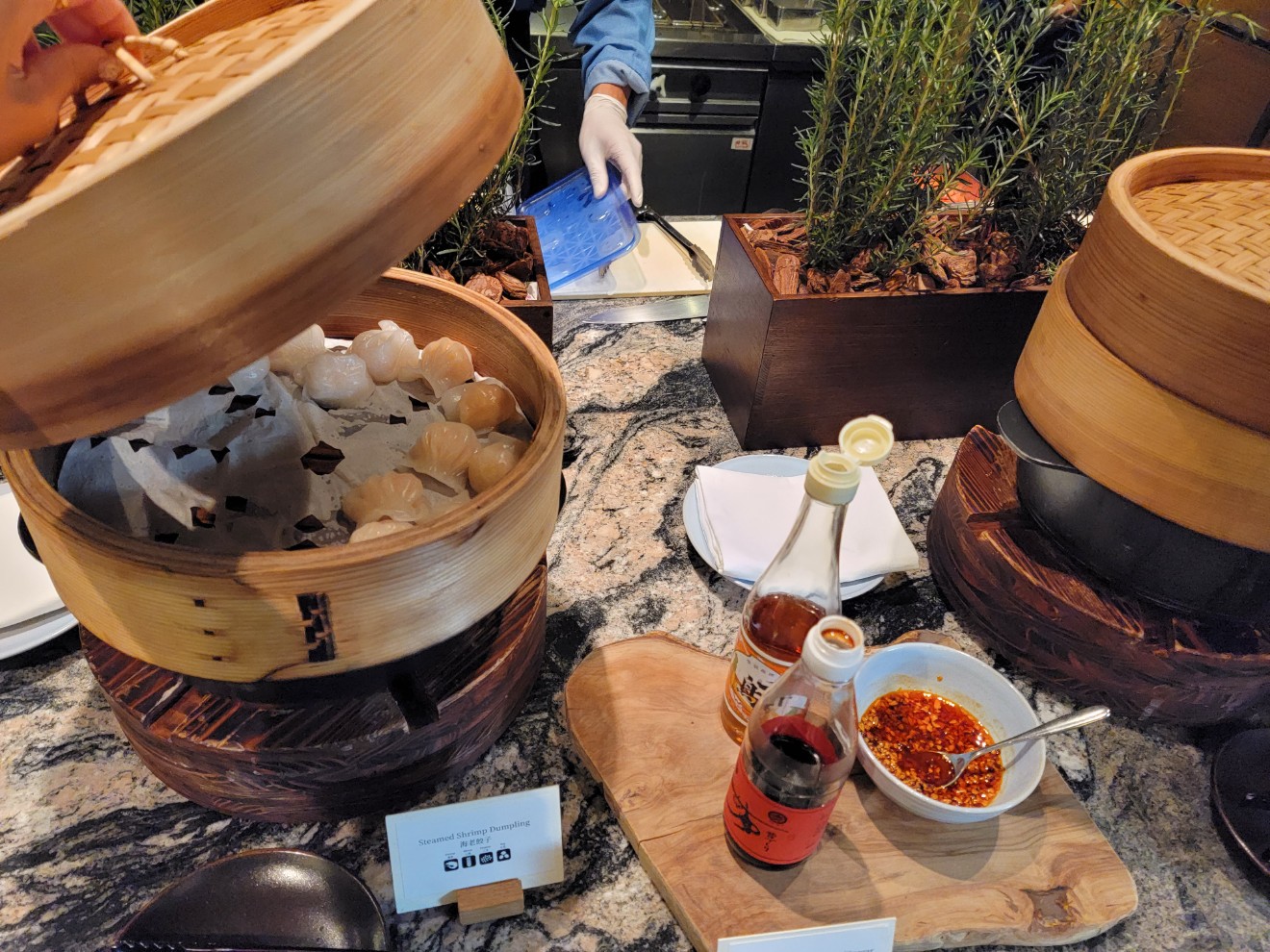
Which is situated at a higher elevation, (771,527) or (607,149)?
(607,149)

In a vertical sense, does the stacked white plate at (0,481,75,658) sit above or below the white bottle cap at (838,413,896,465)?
below

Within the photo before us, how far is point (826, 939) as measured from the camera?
75 cm

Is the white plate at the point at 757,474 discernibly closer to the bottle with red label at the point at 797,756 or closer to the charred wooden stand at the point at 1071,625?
the charred wooden stand at the point at 1071,625

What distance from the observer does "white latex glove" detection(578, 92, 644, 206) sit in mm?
1603

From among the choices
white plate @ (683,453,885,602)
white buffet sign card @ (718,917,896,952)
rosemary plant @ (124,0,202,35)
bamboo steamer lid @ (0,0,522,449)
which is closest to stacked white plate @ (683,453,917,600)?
white plate @ (683,453,885,602)

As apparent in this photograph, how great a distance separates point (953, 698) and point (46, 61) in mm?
1031

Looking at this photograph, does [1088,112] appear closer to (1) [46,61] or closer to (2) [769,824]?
(2) [769,824]

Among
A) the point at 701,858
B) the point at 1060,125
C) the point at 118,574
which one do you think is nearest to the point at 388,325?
the point at 118,574

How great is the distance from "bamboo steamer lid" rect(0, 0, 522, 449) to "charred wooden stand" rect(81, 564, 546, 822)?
1.17 ft

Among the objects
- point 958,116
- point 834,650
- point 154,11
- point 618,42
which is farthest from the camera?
point 618,42

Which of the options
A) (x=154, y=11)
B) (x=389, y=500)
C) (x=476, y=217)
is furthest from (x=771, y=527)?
(x=154, y=11)

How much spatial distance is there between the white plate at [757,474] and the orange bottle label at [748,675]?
0.22 m

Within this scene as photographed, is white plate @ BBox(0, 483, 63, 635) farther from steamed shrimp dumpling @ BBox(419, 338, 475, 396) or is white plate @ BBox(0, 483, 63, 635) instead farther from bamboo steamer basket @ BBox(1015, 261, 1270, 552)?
bamboo steamer basket @ BBox(1015, 261, 1270, 552)

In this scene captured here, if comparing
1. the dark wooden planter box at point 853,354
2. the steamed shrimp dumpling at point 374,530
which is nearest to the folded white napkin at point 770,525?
the dark wooden planter box at point 853,354
